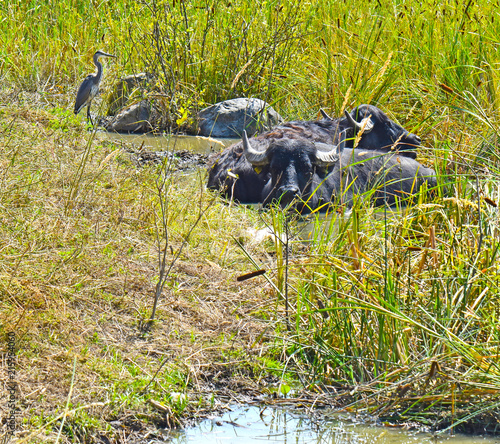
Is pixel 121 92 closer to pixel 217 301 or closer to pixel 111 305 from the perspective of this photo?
pixel 217 301

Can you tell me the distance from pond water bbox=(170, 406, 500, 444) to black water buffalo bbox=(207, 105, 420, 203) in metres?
3.95

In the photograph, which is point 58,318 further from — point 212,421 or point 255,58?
point 255,58

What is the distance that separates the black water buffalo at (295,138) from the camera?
25.5 feet

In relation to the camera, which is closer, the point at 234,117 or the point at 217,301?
the point at 217,301

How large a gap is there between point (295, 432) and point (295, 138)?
4.81 meters

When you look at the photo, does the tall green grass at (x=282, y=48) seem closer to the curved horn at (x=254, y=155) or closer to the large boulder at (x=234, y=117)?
the large boulder at (x=234, y=117)

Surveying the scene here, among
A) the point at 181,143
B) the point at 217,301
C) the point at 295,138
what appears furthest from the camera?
the point at 181,143

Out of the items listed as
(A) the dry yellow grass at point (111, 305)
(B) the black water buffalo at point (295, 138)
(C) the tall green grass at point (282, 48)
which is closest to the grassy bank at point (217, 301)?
(A) the dry yellow grass at point (111, 305)

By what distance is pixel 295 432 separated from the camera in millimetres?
3219

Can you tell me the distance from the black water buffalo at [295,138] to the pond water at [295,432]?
3945mm

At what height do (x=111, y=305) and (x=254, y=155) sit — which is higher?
(x=111, y=305)

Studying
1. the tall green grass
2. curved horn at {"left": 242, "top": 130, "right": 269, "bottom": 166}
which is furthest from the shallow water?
curved horn at {"left": 242, "top": 130, "right": 269, "bottom": 166}

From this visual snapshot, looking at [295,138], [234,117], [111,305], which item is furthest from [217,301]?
[234,117]

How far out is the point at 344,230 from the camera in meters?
4.42
